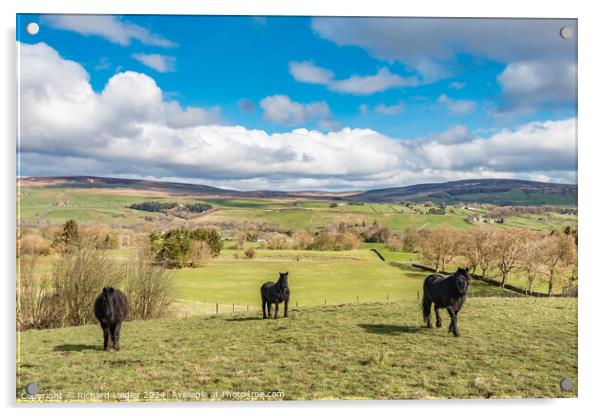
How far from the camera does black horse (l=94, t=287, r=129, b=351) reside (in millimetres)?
5660

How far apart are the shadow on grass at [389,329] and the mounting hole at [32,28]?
25.0 feet

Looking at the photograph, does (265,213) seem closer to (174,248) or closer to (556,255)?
(174,248)

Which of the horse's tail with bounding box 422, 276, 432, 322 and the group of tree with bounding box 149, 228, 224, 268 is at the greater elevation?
the group of tree with bounding box 149, 228, 224, 268

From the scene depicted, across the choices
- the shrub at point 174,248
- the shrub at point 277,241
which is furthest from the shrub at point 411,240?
the shrub at point 174,248

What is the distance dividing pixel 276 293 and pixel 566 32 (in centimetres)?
715

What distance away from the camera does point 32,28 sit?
5676 millimetres

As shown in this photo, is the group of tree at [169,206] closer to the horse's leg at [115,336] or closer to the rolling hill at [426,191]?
the rolling hill at [426,191]

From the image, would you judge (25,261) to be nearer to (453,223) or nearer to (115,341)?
(115,341)

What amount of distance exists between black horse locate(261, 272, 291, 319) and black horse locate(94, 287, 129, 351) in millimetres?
2680

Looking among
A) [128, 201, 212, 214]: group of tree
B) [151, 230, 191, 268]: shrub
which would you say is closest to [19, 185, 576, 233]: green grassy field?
[128, 201, 212, 214]: group of tree

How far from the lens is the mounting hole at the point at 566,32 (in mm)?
6023

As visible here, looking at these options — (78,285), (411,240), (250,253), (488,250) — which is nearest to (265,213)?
(250,253)

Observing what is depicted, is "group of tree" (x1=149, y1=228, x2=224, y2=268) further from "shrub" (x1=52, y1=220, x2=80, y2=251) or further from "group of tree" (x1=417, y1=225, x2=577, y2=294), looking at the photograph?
"group of tree" (x1=417, y1=225, x2=577, y2=294)
